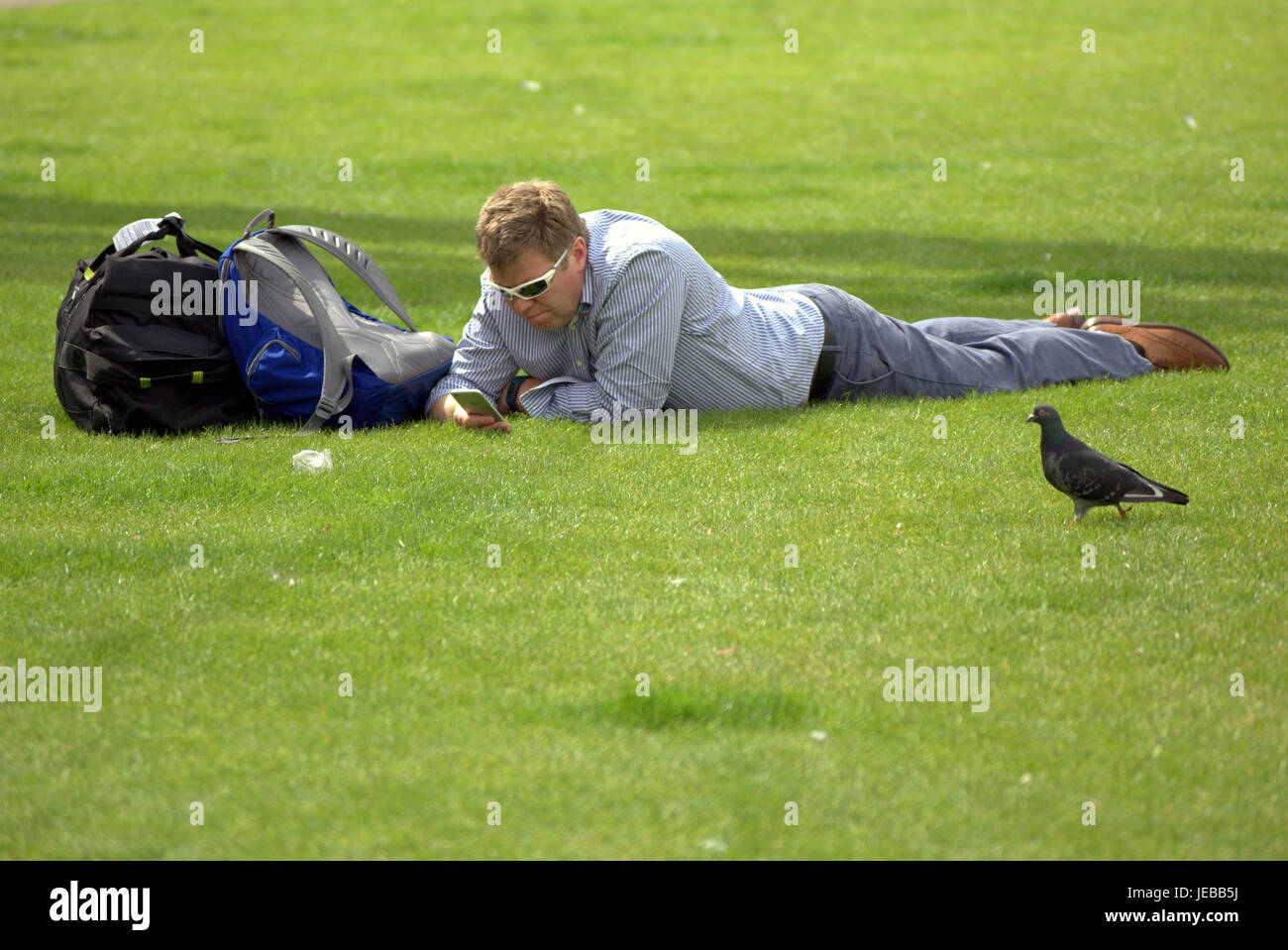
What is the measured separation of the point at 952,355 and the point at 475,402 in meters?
2.66

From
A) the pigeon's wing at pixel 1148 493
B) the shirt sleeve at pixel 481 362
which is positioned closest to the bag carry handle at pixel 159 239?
the shirt sleeve at pixel 481 362

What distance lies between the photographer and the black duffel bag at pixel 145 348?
6.15 meters

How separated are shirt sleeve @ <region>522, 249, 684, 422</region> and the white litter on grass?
1.31 meters

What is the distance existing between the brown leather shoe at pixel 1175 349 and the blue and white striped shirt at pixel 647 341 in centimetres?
207

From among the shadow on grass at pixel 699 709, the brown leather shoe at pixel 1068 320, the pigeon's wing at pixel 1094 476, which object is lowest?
the shadow on grass at pixel 699 709

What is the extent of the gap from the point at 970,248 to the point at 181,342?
757 cm

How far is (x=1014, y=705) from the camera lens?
381 cm

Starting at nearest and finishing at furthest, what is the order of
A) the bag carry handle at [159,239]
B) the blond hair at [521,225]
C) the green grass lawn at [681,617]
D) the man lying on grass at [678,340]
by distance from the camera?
the green grass lawn at [681,617] → the blond hair at [521,225] → the man lying on grass at [678,340] → the bag carry handle at [159,239]

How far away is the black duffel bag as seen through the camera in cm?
615

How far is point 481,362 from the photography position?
6590 mm

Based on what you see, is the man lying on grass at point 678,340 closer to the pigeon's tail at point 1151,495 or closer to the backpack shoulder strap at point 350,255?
the backpack shoulder strap at point 350,255

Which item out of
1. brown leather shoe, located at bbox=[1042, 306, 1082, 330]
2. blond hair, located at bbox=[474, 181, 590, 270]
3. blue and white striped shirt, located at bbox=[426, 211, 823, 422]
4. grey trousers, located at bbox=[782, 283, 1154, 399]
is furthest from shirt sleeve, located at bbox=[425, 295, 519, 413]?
brown leather shoe, located at bbox=[1042, 306, 1082, 330]
